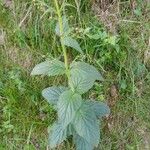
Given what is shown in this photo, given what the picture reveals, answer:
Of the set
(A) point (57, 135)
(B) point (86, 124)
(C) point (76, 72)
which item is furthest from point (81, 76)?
(A) point (57, 135)

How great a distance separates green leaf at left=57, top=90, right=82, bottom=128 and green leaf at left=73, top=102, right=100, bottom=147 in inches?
4.4

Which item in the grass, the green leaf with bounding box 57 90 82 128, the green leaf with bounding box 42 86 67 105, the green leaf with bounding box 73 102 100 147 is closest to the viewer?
the green leaf with bounding box 57 90 82 128

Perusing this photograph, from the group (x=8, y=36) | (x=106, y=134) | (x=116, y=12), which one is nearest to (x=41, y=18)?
(x=8, y=36)

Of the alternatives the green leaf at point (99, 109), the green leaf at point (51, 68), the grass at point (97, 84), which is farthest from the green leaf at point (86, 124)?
the grass at point (97, 84)

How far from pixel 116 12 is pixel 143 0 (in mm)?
195

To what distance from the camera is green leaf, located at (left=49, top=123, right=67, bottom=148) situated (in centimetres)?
217

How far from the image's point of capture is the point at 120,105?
8.16 ft

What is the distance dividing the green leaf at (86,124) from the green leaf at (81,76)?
0.40ft

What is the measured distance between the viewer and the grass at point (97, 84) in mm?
2463

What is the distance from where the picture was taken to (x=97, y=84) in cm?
247

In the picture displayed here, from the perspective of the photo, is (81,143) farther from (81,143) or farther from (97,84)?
(97,84)

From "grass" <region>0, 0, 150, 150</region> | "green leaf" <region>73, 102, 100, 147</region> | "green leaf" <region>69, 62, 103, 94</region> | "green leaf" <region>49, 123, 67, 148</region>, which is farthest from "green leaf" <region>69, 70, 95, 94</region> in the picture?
"grass" <region>0, 0, 150, 150</region>

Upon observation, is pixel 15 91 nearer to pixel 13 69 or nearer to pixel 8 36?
pixel 13 69

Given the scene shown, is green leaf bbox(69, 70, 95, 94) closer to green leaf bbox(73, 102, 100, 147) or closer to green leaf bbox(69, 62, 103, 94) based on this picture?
green leaf bbox(69, 62, 103, 94)
